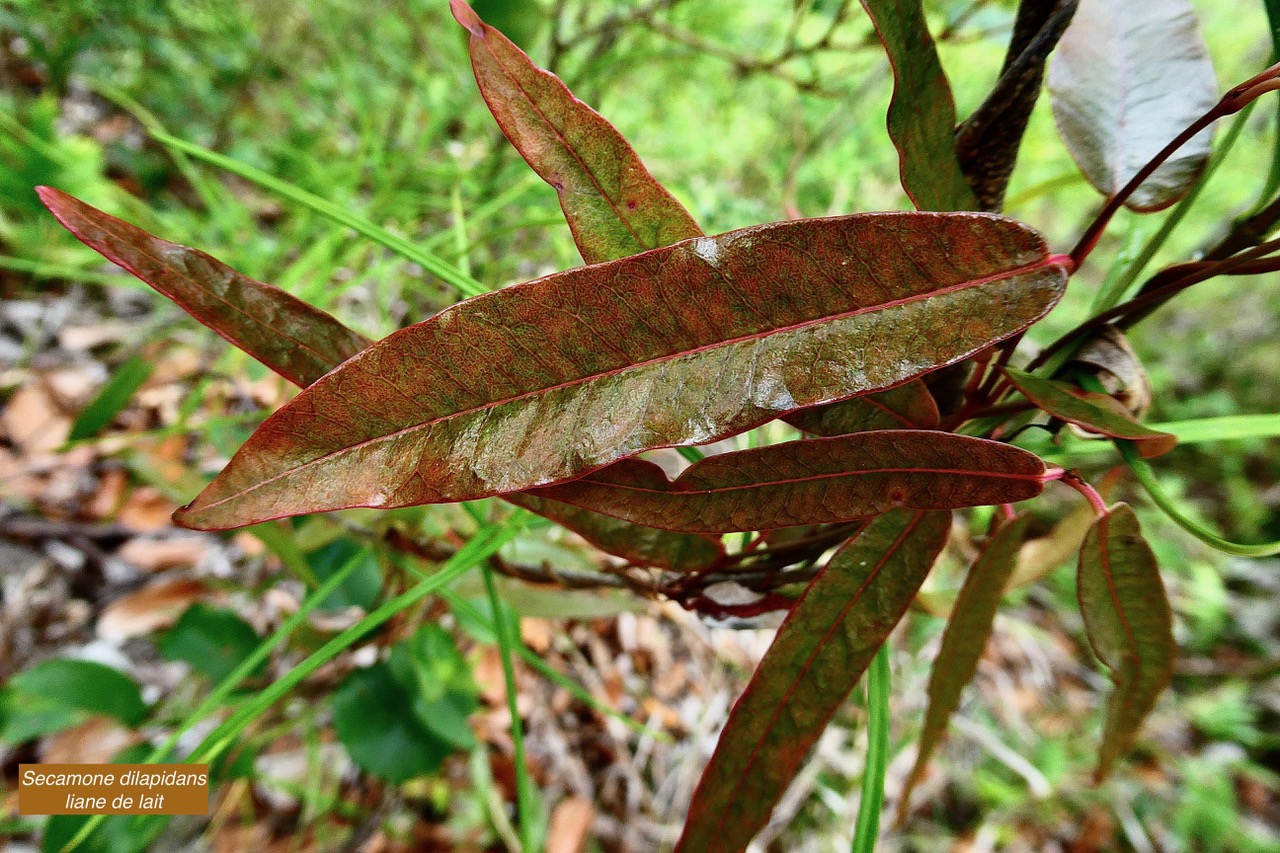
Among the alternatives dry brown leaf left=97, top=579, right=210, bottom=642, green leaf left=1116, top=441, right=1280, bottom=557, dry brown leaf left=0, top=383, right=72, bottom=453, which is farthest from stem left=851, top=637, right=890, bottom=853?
dry brown leaf left=0, top=383, right=72, bottom=453

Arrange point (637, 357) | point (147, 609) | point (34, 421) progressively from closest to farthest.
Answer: point (637, 357), point (147, 609), point (34, 421)

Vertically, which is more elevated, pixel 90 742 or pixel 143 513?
pixel 143 513

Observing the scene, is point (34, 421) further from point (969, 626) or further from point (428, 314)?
point (969, 626)

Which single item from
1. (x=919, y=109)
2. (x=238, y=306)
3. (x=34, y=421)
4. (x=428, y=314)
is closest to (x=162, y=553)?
(x=34, y=421)

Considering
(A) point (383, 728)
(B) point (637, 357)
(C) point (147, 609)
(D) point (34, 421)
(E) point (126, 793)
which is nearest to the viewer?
(B) point (637, 357)

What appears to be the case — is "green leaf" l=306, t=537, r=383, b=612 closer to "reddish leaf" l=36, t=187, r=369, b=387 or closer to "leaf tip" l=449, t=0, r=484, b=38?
"reddish leaf" l=36, t=187, r=369, b=387
